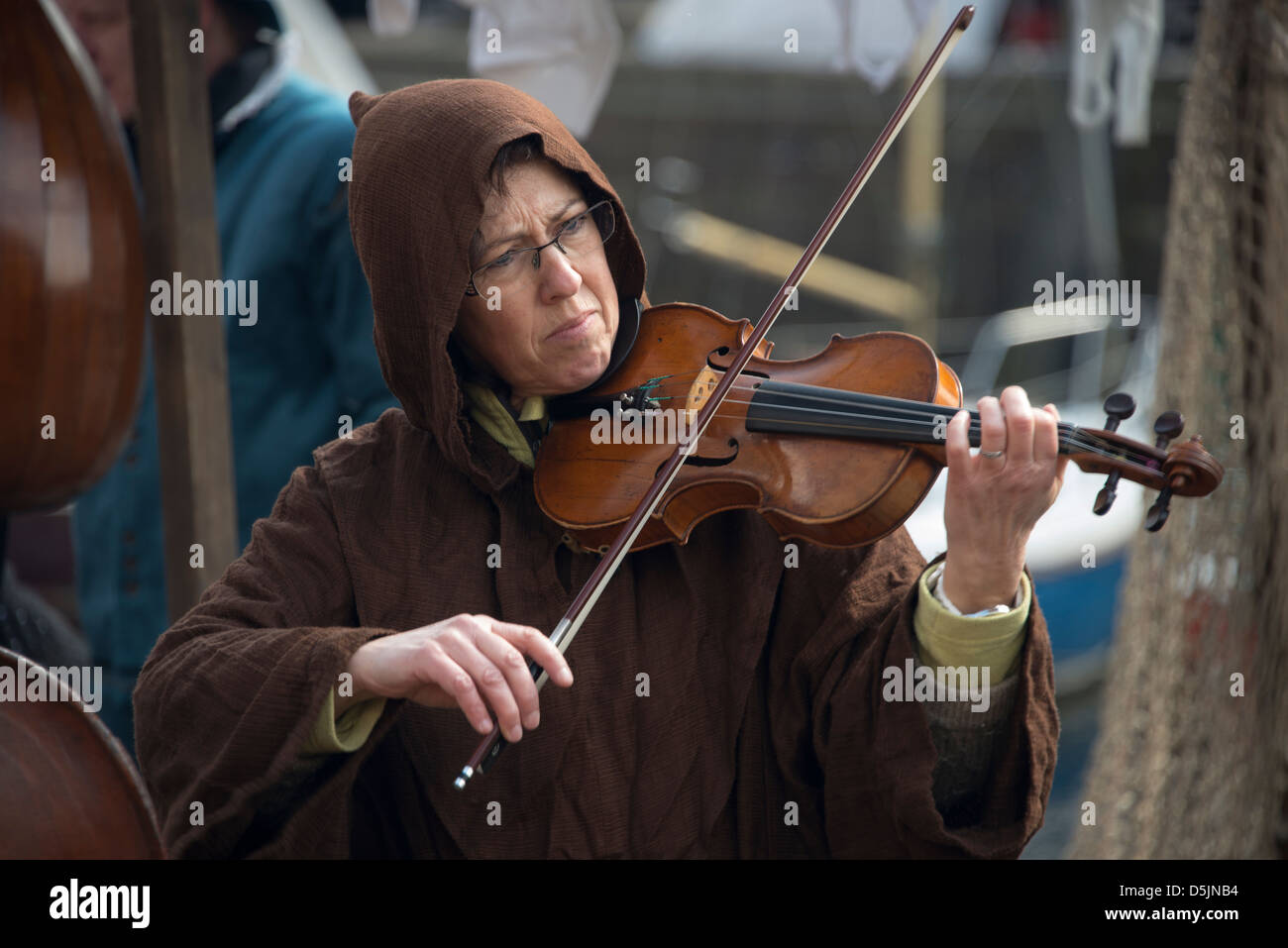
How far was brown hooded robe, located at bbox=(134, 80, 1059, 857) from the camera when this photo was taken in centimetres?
151

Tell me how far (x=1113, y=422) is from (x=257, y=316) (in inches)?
62.5

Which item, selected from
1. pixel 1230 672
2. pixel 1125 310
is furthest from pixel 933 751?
pixel 1230 672

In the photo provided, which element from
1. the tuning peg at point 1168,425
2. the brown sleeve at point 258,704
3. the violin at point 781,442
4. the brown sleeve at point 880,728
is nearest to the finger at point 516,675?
the brown sleeve at point 258,704

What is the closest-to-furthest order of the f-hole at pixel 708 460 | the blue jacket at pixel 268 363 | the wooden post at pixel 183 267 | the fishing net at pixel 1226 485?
the f-hole at pixel 708 460 < the wooden post at pixel 183 267 < the blue jacket at pixel 268 363 < the fishing net at pixel 1226 485

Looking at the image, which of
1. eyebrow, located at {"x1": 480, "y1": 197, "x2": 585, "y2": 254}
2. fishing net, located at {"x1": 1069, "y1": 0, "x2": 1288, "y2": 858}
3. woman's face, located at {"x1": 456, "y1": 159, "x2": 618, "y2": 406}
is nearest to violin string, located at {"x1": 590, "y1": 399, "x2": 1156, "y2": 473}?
woman's face, located at {"x1": 456, "y1": 159, "x2": 618, "y2": 406}

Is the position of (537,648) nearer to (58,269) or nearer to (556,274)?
(556,274)

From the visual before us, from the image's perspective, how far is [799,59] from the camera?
9641 millimetres

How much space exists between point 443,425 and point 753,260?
8.33m

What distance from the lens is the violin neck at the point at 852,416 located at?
1477 mm

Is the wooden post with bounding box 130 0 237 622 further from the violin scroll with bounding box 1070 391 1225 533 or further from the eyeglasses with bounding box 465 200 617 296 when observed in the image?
the violin scroll with bounding box 1070 391 1225 533

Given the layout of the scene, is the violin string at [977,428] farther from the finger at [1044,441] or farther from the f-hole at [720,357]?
the f-hole at [720,357]

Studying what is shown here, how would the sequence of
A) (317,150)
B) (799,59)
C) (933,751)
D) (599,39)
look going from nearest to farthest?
(933,751) → (317,150) → (599,39) → (799,59)

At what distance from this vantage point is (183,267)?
7.23 ft
